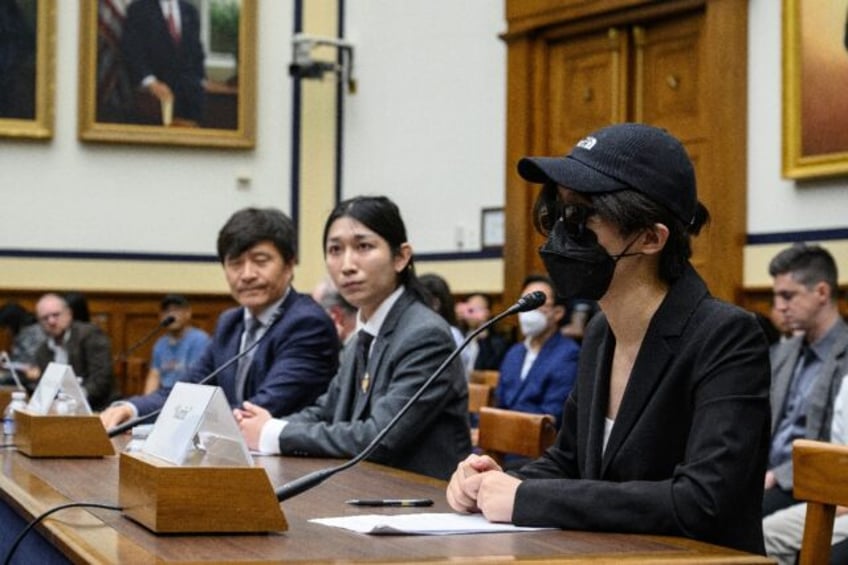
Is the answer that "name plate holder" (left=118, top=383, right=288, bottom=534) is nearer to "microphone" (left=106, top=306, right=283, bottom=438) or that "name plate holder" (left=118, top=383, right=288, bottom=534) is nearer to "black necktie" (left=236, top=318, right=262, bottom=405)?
"microphone" (left=106, top=306, right=283, bottom=438)

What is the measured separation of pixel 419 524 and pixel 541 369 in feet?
13.7

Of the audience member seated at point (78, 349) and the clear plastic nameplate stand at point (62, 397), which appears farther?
the audience member seated at point (78, 349)

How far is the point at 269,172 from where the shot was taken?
11.4 m

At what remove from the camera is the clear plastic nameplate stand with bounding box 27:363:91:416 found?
132 inches

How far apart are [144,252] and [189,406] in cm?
915

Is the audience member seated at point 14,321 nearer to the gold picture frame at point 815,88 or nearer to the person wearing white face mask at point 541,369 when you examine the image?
the person wearing white face mask at point 541,369

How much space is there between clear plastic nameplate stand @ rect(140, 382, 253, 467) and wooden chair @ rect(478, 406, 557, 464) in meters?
1.29

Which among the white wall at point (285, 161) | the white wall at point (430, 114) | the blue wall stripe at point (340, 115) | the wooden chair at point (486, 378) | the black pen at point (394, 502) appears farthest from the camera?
the blue wall stripe at point (340, 115)

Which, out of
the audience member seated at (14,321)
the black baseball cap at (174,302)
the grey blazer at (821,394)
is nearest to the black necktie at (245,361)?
the grey blazer at (821,394)

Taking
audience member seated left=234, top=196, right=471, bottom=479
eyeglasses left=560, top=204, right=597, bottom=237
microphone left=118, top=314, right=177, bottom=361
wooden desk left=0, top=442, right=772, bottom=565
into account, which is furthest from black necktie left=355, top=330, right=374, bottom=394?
microphone left=118, top=314, right=177, bottom=361

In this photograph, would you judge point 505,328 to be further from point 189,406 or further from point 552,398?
point 189,406

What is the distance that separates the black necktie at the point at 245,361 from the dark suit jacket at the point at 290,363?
0.02 metres

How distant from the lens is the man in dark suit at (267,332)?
13.4 ft

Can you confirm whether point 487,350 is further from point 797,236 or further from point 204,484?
point 204,484
